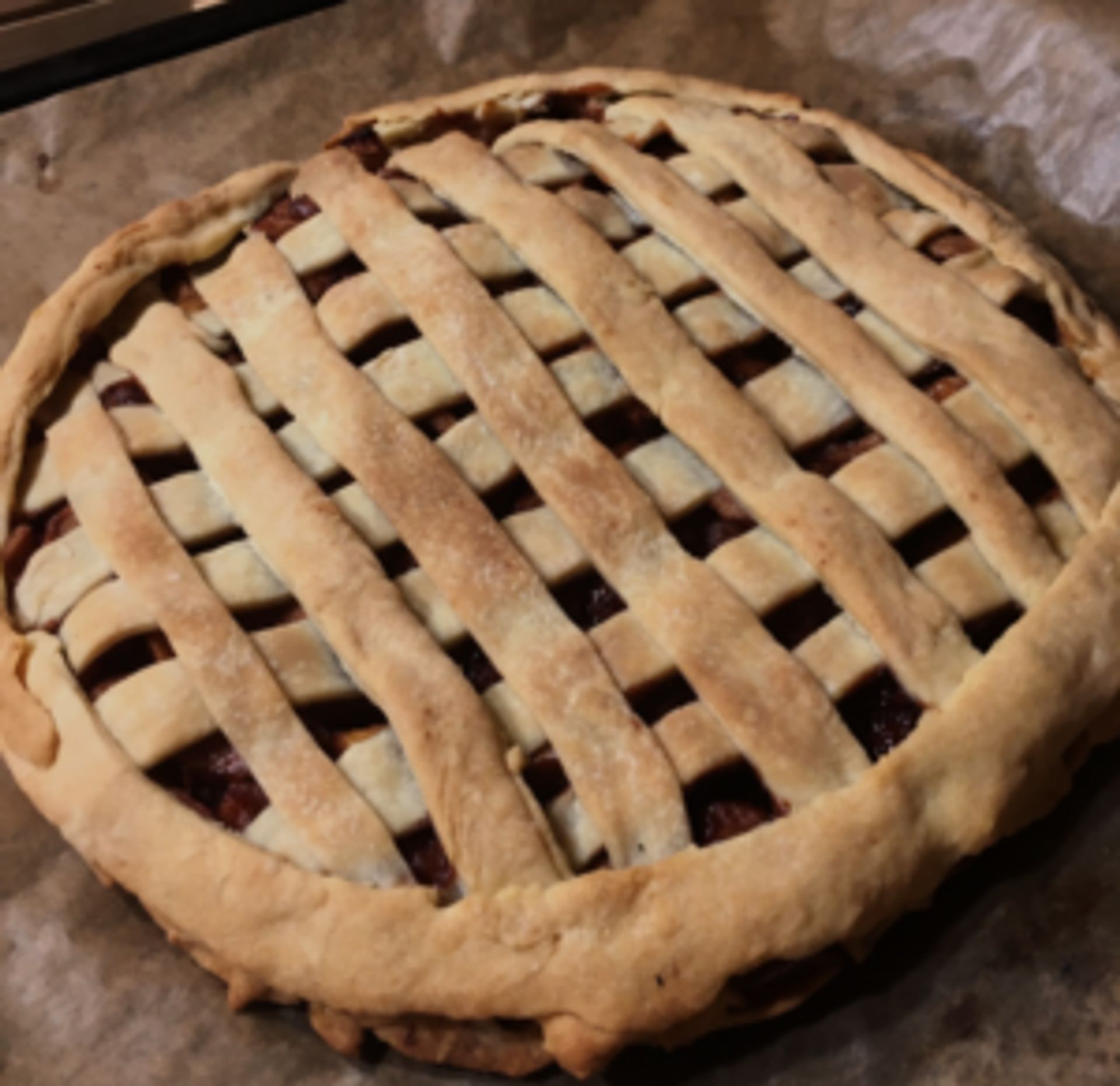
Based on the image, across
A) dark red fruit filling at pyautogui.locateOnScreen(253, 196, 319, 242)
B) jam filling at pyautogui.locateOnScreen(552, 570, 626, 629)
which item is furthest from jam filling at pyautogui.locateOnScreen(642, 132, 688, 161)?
jam filling at pyautogui.locateOnScreen(552, 570, 626, 629)

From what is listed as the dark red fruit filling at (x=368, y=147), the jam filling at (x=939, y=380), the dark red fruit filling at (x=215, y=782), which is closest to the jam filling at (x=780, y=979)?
the dark red fruit filling at (x=215, y=782)

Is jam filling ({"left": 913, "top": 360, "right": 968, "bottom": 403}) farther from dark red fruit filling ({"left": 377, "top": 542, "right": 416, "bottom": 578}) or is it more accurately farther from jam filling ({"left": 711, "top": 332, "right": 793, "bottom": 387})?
dark red fruit filling ({"left": 377, "top": 542, "right": 416, "bottom": 578})

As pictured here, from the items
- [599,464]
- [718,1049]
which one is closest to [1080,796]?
[718,1049]

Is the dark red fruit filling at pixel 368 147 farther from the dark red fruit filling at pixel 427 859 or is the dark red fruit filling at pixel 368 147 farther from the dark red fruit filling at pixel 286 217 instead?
the dark red fruit filling at pixel 427 859

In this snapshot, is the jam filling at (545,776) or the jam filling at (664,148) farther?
the jam filling at (664,148)

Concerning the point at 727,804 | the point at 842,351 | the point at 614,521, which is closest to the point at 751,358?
the point at 842,351
